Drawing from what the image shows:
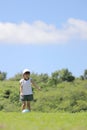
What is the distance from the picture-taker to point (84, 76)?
279 feet

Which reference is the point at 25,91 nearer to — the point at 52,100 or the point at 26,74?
the point at 26,74

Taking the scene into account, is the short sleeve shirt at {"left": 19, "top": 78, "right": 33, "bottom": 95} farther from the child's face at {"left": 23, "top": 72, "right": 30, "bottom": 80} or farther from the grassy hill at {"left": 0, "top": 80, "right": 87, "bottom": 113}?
the grassy hill at {"left": 0, "top": 80, "right": 87, "bottom": 113}
